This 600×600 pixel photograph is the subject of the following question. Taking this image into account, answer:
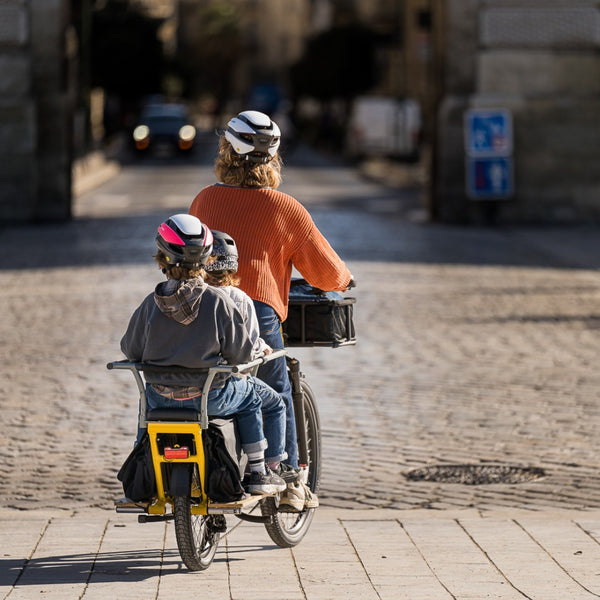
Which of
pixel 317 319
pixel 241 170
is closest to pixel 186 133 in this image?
pixel 317 319

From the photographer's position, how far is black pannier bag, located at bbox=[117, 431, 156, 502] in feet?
17.8

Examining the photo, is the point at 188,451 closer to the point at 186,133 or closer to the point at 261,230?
the point at 261,230

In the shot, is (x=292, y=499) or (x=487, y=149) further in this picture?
(x=487, y=149)

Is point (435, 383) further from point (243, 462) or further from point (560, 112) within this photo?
point (560, 112)

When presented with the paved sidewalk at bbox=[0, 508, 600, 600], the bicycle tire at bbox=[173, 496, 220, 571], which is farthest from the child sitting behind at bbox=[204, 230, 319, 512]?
the paved sidewalk at bbox=[0, 508, 600, 600]

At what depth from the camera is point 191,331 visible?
542 centimetres

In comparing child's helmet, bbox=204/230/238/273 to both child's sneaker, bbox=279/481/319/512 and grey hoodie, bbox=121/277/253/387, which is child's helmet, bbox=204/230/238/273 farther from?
child's sneaker, bbox=279/481/319/512

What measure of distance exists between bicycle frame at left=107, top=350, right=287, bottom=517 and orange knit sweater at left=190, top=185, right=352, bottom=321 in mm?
467

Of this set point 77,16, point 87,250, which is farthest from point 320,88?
point 87,250

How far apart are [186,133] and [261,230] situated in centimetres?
5012

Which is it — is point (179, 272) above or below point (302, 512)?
above

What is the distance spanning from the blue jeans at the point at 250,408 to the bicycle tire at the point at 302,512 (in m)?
0.24

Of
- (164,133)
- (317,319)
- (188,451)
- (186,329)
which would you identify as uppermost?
(186,329)

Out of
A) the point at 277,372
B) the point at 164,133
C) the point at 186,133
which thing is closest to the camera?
the point at 277,372
